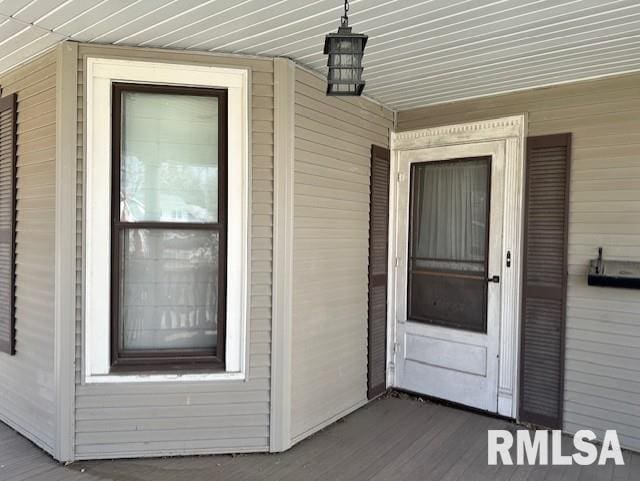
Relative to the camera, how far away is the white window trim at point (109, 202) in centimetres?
273

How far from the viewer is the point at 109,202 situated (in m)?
2.76

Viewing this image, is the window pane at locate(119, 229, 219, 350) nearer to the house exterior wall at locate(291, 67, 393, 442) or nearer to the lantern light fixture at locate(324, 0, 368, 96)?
the house exterior wall at locate(291, 67, 393, 442)

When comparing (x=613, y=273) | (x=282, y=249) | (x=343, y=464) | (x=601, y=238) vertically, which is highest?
(x=601, y=238)

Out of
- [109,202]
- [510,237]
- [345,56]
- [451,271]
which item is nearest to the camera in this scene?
[345,56]

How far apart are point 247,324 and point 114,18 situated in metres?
1.89

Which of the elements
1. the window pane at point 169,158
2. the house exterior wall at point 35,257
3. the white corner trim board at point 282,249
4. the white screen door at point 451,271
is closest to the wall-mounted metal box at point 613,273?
the white screen door at point 451,271

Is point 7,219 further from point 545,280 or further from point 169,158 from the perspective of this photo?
point 545,280

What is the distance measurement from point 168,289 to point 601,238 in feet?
9.52

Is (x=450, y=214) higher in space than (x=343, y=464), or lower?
higher

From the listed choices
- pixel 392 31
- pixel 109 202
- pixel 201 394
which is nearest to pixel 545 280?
pixel 392 31

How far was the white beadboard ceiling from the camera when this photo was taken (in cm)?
221

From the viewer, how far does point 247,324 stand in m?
2.87

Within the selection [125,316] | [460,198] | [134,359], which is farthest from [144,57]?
[460,198]

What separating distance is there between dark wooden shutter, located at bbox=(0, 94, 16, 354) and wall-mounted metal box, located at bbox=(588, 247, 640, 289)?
13.0 feet
